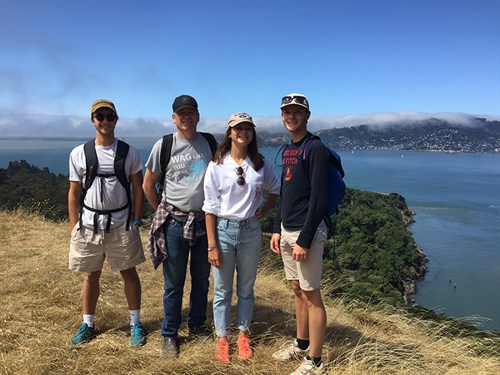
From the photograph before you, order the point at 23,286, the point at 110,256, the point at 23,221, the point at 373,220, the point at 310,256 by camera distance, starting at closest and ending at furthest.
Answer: the point at 310,256 < the point at 110,256 < the point at 23,286 < the point at 23,221 < the point at 373,220

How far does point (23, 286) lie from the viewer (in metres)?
3.89

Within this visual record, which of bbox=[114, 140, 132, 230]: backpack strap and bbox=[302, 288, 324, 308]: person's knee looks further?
bbox=[114, 140, 132, 230]: backpack strap

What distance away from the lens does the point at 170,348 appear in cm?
269

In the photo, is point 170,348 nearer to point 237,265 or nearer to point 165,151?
point 237,265

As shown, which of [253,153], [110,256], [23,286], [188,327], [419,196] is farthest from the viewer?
[419,196]

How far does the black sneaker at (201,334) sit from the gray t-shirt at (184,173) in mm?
1068

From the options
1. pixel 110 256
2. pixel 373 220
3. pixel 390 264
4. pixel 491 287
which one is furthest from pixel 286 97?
pixel 373 220

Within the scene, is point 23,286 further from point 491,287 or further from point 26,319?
point 491,287

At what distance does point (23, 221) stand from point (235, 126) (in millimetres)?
6489

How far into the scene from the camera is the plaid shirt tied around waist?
8.64 feet

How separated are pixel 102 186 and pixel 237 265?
46.5 inches

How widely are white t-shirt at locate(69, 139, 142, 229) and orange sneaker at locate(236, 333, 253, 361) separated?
1.28 m

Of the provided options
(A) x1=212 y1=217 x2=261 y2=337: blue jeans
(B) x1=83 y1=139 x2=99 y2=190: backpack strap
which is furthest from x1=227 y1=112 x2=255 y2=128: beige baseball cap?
(B) x1=83 y1=139 x2=99 y2=190: backpack strap

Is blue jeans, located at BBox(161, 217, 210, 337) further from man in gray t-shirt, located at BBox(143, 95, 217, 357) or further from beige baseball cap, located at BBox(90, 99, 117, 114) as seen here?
beige baseball cap, located at BBox(90, 99, 117, 114)
